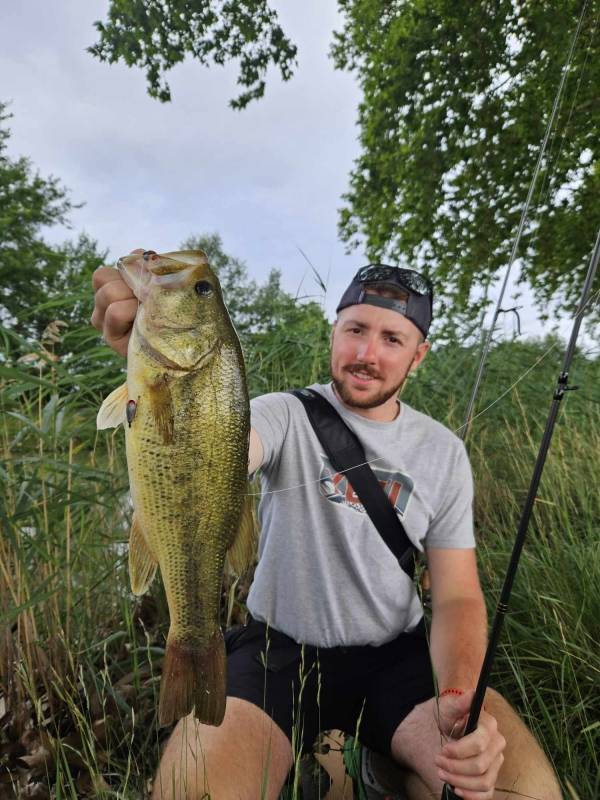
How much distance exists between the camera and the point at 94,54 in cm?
873

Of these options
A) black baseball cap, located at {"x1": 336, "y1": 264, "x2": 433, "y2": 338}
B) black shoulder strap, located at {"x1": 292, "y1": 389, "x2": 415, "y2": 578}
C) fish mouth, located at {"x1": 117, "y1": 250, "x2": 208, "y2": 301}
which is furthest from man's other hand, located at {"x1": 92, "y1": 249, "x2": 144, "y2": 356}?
black baseball cap, located at {"x1": 336, "y1": 264, "x2": 433, "y2": 338}

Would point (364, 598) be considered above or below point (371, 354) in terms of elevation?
below

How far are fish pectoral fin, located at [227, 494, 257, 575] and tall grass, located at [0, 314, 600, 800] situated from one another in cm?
70

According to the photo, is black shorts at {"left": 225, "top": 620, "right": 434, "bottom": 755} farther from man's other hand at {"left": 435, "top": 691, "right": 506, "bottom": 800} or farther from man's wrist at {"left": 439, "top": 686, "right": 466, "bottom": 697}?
man's other hand at {"left": 435, "top": 691, "right": 506, "bottom": 800}

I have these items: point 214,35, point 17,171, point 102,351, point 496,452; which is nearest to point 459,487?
point 102,351

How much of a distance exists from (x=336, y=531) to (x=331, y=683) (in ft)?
1.99

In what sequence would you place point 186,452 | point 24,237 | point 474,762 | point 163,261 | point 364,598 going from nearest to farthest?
1. point 186,452
2. point 163,261
3. point 474,762
4. point 364,598
5. point 24,237

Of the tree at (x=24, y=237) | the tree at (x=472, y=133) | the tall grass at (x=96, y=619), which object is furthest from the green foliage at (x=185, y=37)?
the tree at (x=24, y=237)

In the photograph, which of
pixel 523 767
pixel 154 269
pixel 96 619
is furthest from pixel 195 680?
pixel 96 619

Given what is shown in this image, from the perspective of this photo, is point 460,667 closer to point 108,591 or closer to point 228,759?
point 228,759

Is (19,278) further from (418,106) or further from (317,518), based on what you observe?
(317,518)

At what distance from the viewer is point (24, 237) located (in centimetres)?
2948

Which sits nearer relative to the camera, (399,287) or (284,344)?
(399,287)

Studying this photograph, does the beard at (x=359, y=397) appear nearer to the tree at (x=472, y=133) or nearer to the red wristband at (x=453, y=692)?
the red wristband at (x=453, y=692)
